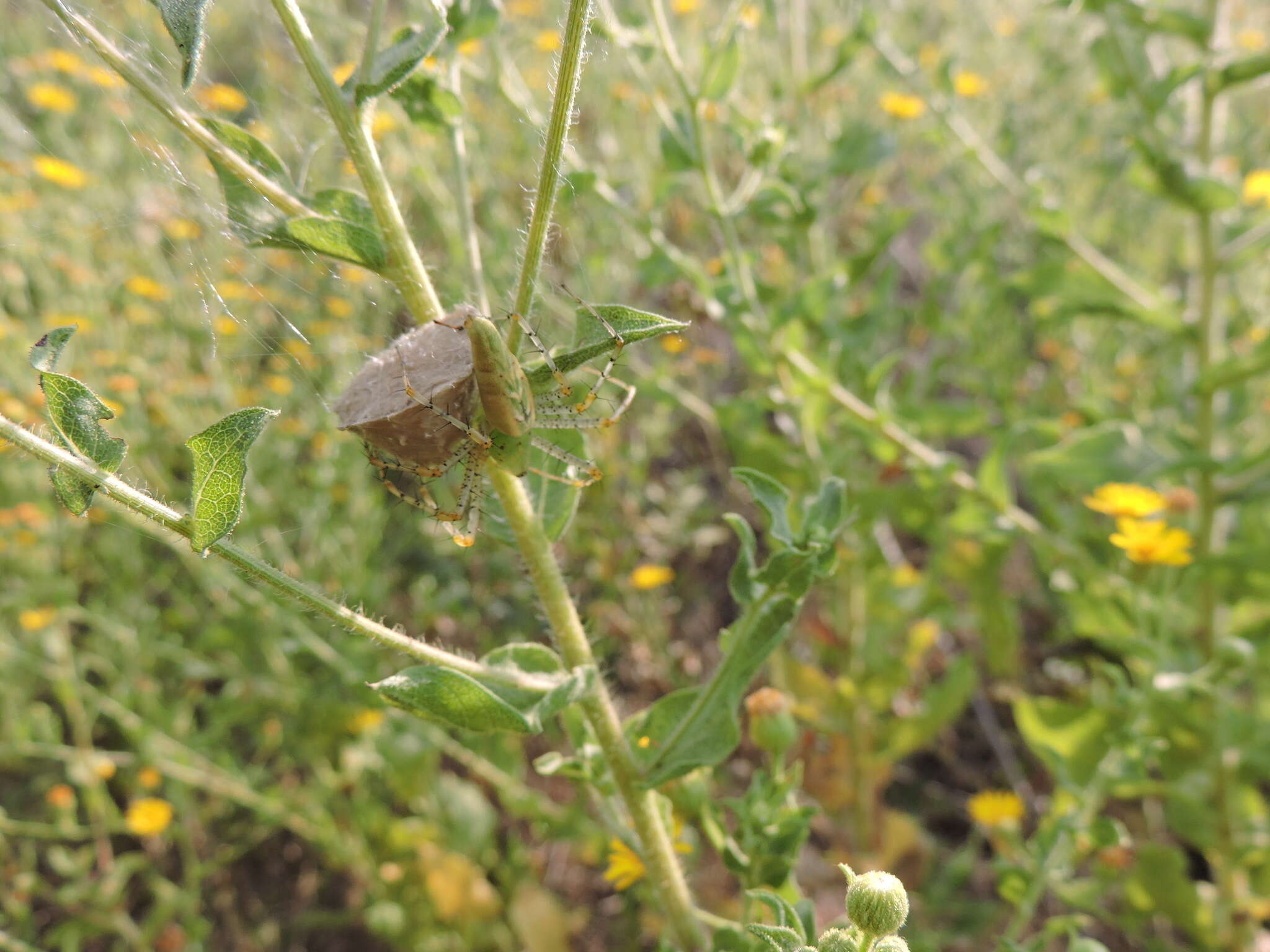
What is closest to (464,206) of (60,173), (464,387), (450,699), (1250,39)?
(464,387)

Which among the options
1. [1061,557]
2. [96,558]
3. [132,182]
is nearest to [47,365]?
[1061,557]

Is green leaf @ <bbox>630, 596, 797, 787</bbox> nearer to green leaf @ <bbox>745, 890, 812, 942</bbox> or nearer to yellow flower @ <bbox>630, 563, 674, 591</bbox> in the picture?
green leaf @ <bbox>745, 890, 812, 942</bbox>

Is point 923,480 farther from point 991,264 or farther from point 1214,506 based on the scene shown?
point 991,264

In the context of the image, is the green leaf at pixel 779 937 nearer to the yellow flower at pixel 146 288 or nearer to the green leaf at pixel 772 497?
the green leaf at pixel 772 497

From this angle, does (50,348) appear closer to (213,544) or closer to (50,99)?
(213,544)

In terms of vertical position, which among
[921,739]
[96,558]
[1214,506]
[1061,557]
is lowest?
[96,558]
